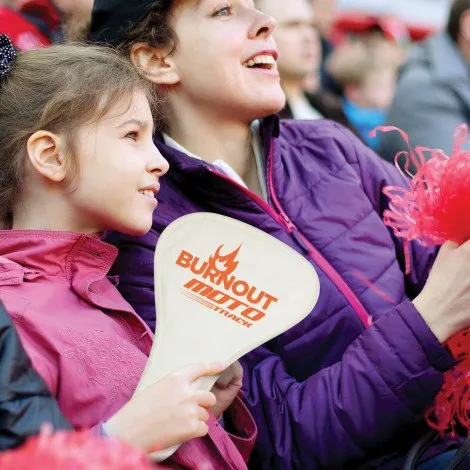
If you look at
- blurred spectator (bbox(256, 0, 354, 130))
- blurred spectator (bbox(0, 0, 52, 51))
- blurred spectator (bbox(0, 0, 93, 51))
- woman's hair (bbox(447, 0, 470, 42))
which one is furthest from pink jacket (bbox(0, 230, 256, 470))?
woman's hair (bbox(447, 0, 470, 42))

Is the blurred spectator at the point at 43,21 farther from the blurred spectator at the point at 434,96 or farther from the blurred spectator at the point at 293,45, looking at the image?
the blurred spectator at the point at 434,96

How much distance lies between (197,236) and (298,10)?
112 inches

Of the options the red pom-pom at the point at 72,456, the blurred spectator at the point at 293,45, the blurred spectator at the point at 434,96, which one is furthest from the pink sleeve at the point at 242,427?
the blurred spectator at the point at 293,45

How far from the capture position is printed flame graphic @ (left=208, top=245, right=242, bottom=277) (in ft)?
5.80

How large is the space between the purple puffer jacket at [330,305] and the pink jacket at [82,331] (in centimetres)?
16

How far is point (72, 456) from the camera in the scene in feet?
3.91

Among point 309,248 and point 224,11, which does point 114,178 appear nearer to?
point 309,248

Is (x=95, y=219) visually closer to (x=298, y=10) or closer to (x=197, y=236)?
(x=197, y=236)

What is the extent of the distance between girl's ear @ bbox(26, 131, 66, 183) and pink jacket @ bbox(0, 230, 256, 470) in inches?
5.4

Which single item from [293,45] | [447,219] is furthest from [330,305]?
[293,45]

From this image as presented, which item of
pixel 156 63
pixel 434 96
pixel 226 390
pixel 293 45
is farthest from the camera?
→ pixel 293 45

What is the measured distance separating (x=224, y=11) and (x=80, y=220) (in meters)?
0.73

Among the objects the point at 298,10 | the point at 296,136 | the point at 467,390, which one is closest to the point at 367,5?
the point at 298,10

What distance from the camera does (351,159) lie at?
96.3 inches
